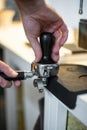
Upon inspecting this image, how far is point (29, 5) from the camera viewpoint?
2.12ft

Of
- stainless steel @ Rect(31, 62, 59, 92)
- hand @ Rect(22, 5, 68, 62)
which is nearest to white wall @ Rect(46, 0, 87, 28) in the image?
hand @ Rect(22, 5, 68, 62)

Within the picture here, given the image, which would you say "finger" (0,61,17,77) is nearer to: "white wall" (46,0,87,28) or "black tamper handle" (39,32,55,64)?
"black tamper handle" (39,32,55,64)

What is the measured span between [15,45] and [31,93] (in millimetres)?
250

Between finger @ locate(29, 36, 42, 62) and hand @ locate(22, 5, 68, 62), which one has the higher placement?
hand @ locate(22, 5, 68, 62)

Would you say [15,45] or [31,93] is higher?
[15,45]

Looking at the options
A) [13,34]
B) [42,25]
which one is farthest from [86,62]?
[13,34]

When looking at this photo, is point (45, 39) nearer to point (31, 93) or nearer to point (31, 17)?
point (31, 17)

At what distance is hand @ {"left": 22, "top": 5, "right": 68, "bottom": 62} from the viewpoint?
0.65 metres

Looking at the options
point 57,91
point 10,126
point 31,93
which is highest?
point 57,91

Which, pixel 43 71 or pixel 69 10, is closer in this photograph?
pixel 43 71

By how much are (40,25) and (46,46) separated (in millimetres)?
80

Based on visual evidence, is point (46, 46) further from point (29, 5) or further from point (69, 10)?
point (69, 10)

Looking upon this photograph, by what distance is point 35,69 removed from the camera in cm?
63

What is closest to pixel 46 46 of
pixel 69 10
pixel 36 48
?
pixel 36 48
